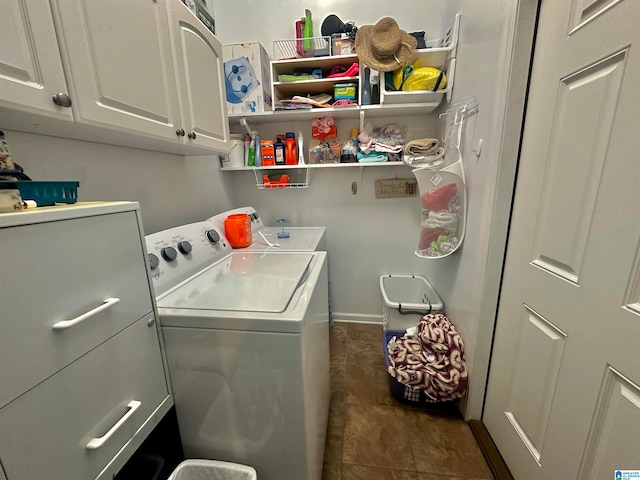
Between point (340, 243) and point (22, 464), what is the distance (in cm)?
222

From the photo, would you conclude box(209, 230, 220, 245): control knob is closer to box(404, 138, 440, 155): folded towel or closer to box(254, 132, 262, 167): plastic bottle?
box(254, 132, 262, 167): plastic bottle

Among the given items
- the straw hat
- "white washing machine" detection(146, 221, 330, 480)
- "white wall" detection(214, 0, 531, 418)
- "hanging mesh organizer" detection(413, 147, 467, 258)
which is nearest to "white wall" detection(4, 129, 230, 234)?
"white washing machine" detection(146, 221, 330, 480)

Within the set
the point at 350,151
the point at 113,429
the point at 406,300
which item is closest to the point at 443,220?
the point at 350,151

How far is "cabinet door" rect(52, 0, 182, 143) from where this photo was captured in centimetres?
75

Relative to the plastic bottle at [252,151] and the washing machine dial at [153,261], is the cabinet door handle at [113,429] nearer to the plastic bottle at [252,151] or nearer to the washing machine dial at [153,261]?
the washing machine dial at [153,261]

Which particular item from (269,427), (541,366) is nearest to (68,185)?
(269,427)

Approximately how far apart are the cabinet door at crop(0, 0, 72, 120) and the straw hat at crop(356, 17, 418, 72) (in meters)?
1.60

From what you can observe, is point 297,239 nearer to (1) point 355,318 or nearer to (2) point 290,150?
(2) point 290,150

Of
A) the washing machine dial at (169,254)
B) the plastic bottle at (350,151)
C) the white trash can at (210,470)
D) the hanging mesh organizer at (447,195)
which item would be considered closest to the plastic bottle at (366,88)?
the plastic bottle at (350,151)

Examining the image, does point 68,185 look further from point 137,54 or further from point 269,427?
point 269,427

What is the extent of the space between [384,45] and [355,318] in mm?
2284

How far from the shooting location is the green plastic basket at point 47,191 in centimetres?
61

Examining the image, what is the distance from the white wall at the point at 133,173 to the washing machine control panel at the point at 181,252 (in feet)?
0.79

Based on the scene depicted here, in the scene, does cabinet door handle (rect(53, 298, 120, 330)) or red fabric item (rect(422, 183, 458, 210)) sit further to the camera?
red fabric item (rect(422, 183, 458, 210))
